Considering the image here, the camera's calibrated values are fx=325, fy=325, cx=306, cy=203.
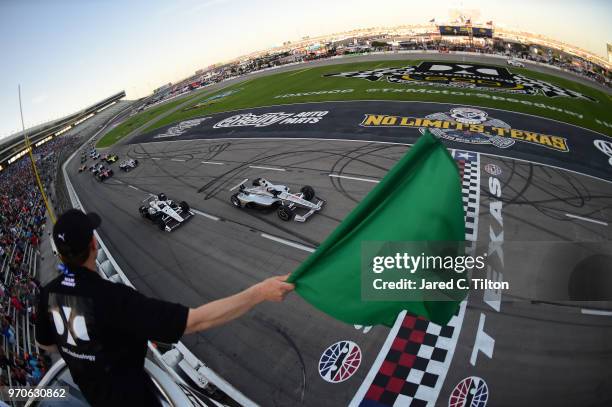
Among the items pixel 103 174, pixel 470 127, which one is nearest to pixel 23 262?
pixel 103 174

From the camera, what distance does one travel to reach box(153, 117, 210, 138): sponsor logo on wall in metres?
31.3

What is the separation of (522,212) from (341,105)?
18.2 m

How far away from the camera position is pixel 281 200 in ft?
44.9

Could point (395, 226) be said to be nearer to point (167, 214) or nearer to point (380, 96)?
point (167, 214)

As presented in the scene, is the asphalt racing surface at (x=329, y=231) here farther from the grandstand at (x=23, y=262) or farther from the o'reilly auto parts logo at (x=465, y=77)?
the o'reilly auto parts logo at (x=465, y=77)

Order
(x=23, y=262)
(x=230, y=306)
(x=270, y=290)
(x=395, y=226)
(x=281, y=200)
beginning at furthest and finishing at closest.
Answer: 1. (x=23, y=262)
2. (x=281, y=200)
3. (x=395, y=226)
4. (x=270, y=290)
5. (x=230, y=306)

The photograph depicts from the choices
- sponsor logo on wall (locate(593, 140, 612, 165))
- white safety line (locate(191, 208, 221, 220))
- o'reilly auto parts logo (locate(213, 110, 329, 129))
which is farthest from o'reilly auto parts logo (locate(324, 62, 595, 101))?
white safety line (locate(191, 208, 221, 220))

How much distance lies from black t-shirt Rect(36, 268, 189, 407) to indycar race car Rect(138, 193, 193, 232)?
12.2m

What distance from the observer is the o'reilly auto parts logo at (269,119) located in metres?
25.3

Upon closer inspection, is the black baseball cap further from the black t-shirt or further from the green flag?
the green flag

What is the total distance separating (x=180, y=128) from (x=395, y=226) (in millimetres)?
33401

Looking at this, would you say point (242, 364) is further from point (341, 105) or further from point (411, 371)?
point (341, 105)

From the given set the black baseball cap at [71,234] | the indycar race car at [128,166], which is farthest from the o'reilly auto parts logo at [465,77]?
the black baseball cap at [71,234]

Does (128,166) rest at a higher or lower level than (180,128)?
lower
